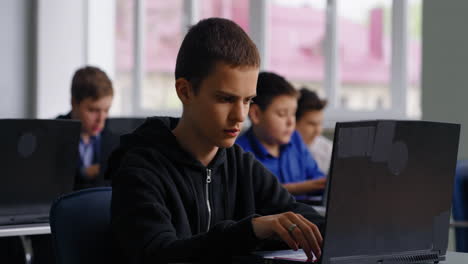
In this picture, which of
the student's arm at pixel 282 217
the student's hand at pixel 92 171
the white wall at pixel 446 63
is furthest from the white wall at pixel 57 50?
the student's arm at pixel 282 217

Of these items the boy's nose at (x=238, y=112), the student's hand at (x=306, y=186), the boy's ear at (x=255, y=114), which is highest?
the boy's nose at (x=238, y=112)

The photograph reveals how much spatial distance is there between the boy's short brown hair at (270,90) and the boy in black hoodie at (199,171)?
182cm

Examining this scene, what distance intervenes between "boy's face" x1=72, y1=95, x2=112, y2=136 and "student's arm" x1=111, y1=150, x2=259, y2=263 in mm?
2233

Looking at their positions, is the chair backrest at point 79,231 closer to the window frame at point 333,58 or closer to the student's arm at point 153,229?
the student's arm at point 153,229

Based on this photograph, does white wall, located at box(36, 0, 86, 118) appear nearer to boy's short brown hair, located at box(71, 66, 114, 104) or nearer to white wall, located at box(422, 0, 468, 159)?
boy's short brown hair, located at box(71, 66, 114, 104)

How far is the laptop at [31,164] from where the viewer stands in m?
2.58

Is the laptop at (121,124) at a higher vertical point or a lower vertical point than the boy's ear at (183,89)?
lower

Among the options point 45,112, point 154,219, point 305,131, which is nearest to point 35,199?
point 154,219

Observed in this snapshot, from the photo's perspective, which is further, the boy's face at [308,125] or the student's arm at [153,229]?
the boy's face at [308,125]

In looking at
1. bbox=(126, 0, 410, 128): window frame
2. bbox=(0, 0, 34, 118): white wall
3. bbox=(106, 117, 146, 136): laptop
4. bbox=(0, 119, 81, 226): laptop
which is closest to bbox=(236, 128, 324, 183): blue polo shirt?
bbox=(106, 117, 146, 136): laptop

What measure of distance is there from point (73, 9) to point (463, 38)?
10.2ft

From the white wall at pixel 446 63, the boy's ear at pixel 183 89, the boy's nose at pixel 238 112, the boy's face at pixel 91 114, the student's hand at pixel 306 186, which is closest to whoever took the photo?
the boy's nose at pixel 238 112

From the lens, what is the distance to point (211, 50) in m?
1.71

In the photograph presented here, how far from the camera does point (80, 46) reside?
6.11 m
